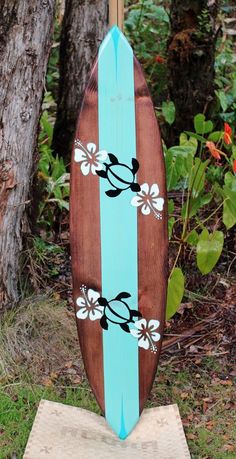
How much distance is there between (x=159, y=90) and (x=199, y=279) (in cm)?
164

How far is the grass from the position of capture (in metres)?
2.72

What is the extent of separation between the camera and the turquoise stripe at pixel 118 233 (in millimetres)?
2502

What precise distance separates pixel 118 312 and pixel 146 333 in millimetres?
121

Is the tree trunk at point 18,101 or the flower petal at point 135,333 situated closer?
the flower petal at point 135,333

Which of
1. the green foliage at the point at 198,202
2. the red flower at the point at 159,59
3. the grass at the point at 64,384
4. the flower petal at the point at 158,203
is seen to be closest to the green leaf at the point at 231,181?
the green foliage at the point at 198,202

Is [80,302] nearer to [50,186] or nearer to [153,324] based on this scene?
[153,324]

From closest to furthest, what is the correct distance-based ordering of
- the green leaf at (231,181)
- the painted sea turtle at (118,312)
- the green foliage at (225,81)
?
the painted sea turtle at (118,312) < the green leaf at (231,181) < the green foliage at (225,81)

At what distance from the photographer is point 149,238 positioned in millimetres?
2590

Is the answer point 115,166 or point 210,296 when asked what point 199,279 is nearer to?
point 210,296

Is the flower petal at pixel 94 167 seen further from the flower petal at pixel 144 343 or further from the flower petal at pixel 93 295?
the flower petal at pixel 144 343

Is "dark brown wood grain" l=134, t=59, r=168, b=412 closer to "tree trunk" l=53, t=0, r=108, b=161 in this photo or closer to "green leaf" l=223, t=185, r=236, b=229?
"green leaf" l=223, t=185, r=236, b=229

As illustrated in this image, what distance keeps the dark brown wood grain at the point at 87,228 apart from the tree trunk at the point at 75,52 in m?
1.38

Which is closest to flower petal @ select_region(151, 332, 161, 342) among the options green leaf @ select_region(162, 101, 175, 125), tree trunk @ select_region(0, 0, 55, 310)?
tree trunk @ select_region(0, 0, 55, 310)

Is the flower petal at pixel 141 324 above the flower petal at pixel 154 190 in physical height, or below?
below
